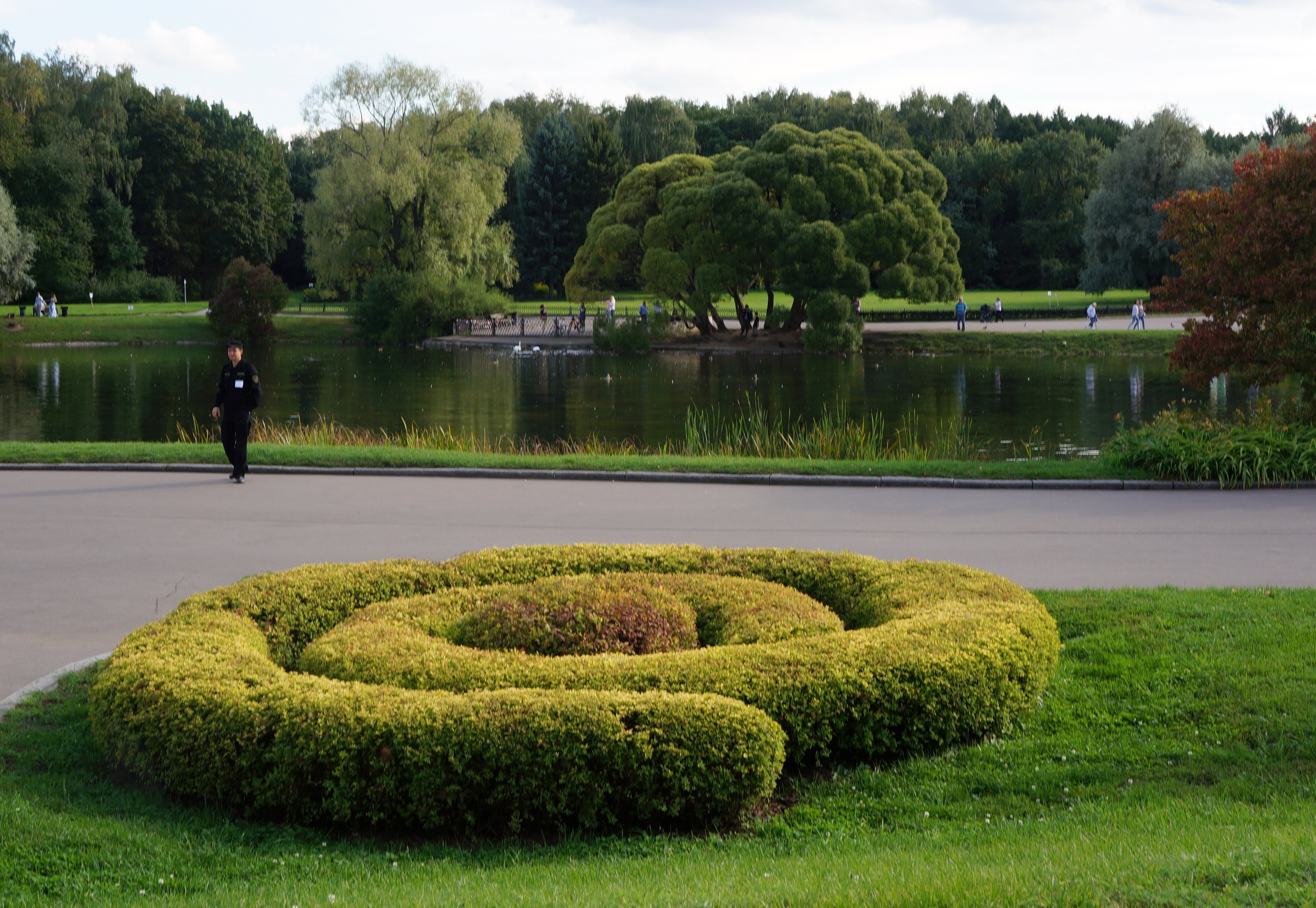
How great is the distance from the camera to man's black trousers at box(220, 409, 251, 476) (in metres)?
15.4

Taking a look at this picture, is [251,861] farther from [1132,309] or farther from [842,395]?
[1132,309]

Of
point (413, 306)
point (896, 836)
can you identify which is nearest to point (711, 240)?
point (413, 306)

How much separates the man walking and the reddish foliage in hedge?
29.4 feet

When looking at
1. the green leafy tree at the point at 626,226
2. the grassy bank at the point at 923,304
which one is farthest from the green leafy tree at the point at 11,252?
the green leafy tree at the point at 626,226

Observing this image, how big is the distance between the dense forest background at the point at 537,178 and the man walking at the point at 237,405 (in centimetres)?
4766

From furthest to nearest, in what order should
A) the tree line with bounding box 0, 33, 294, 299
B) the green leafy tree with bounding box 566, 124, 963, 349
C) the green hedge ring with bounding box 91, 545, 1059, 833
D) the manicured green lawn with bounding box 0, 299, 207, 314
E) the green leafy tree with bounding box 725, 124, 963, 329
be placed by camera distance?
1. the tree line with bounding box 0, 33, 294, 299
2. the manicured green lawn with bounding box 0, 299, 207, 314
3. the green leafy tree with bounding box 725, 124, 963, 329
4. the green leafy tree with bounding box 566, 124, 963, 349
5. the green hedge ring with bounding box 91, 545, 1059, 833

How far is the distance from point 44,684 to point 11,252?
176 ft

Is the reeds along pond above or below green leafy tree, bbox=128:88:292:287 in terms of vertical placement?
below

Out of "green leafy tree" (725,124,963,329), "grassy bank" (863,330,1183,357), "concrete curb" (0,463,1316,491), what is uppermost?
"green leafy tree" (725,124,963,329)

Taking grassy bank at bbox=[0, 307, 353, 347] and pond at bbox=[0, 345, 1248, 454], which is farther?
grassy bank at bbox=[0, 307, 353, 347]

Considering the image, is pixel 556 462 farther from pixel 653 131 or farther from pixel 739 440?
pixel 653 131

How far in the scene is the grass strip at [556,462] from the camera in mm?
15539

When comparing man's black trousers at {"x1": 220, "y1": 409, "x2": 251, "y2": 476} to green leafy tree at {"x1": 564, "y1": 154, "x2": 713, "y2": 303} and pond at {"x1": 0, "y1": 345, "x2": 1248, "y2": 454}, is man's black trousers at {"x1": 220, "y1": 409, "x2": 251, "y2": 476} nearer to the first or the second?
pond at {"x1": 0, "y1": 345, "x2": 1248, "y2": 454}

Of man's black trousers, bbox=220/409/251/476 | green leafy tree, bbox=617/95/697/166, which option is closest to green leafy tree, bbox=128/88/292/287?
green leafy tree, bbox=617/95/697/166
